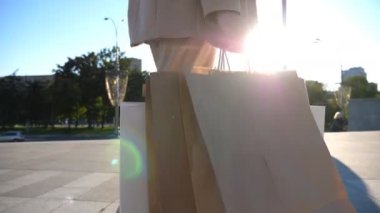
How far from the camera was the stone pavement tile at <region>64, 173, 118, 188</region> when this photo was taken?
188 inches

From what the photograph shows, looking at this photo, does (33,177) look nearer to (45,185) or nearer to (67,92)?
(45,185)

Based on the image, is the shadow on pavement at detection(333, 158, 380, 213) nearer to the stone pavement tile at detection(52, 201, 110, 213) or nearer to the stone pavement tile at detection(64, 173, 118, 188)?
the stone pavement tile at detection(52, 201, 110, 213)

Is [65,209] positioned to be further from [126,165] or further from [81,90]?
[81,90]

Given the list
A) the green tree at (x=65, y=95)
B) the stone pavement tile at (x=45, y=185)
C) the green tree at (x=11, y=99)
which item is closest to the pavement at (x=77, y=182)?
the stone pavement tile at (x=45, y=185)

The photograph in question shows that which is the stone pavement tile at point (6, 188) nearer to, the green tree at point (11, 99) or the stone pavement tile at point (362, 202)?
the stone pavement tile at point (362, 202)

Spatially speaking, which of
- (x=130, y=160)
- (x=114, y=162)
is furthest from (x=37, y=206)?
(x=114, y=162)

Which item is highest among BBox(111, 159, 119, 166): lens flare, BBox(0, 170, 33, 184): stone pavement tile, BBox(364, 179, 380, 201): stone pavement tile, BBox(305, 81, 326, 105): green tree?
BBox(305, 81, 326, 105): green tree

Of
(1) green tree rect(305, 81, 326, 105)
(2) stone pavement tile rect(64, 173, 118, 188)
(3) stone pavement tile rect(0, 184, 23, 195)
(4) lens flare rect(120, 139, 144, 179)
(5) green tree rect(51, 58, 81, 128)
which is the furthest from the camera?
(5) green tree rect(51, 58, 81, 128)

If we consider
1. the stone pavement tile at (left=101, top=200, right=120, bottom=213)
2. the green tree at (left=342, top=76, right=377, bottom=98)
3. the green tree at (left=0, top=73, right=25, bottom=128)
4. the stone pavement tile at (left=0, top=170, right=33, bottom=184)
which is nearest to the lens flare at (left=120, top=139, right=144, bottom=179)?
the stone pavement tile at (left=101, top=200, right=120, bottom=213)

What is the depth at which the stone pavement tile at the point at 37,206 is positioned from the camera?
363 centimetres

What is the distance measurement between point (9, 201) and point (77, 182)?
40.8 inches

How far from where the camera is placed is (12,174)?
5645 mm

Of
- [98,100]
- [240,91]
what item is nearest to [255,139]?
[240,91]

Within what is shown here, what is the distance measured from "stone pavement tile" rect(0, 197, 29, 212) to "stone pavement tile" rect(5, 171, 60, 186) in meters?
0.80
